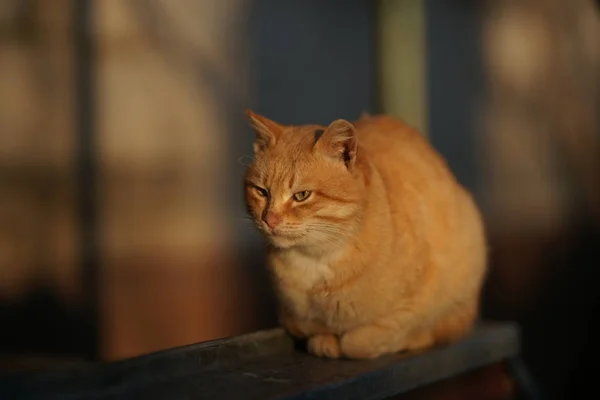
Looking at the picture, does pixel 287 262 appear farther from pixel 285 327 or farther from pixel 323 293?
pixel 285 327

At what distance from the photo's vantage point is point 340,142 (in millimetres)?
1417

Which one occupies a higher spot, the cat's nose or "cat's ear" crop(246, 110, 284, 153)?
"cat's ear" crop(246, 110, 284, 153)

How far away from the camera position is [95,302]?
Answer: 2494mm

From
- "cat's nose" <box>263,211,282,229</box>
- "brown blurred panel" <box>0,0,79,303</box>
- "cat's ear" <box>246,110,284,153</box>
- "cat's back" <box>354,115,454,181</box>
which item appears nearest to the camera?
"cat's nose" <box>263,211,282,229</box>

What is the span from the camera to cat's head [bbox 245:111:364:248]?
4.52ft

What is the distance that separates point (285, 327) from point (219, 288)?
3.16 ft

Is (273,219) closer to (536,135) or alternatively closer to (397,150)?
(397,150)

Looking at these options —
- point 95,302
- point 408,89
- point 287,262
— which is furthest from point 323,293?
point 95,302

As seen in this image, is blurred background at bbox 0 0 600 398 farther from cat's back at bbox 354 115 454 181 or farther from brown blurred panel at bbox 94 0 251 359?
cat's back at bbox 354 115 454 181

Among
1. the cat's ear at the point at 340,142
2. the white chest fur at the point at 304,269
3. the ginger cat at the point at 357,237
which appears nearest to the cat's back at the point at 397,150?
the ginger cat at the point at 357,237

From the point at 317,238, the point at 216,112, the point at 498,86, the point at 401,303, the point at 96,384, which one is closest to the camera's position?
the point at 96,384

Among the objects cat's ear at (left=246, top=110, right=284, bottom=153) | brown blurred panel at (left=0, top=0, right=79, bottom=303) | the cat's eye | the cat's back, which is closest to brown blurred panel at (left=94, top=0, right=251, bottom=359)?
brown blurred panel at (left=0, top=0, right=79, bottom=303)

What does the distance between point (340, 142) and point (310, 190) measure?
0.11m

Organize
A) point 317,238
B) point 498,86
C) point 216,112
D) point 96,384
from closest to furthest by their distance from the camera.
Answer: point 96,384 < point 317,238 < point 216,112 < point 498,86
